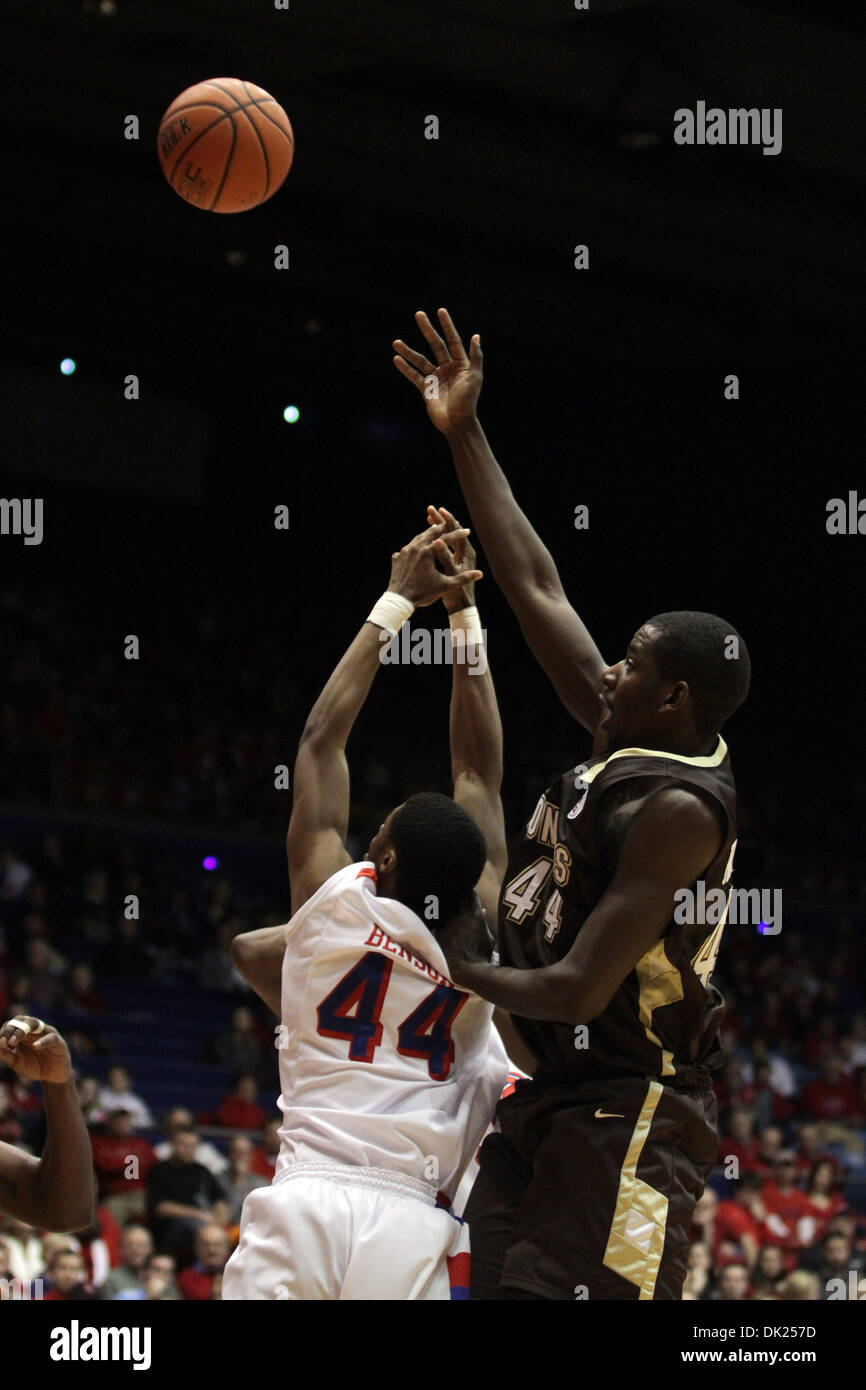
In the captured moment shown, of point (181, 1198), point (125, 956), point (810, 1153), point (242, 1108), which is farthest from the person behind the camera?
point (125, 956)

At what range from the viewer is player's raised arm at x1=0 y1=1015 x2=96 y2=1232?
2930 mm

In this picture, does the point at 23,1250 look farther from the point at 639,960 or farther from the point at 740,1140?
the point at 639,960

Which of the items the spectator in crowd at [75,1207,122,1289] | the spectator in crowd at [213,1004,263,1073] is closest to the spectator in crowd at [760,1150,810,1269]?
the spectator in crowd at [213,1004,263,1073]

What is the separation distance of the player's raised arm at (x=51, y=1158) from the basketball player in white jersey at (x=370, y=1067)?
0.53 metres

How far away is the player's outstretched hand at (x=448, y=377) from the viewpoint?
433 cm

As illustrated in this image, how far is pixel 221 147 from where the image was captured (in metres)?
5.60

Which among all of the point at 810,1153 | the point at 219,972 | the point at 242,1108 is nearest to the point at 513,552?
the point at 242,1108

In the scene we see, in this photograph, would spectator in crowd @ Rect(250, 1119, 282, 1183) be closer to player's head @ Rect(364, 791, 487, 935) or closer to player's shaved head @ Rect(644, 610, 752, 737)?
player's head @ Rect(364, 791, 487, 935)

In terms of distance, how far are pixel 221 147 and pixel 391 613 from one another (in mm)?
2285

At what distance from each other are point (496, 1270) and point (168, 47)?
33.8 ft

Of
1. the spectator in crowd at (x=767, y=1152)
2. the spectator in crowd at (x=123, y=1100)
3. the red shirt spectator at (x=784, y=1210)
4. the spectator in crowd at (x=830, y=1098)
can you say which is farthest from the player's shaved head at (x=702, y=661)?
the spectator in crowd at (x=830, y=1098)

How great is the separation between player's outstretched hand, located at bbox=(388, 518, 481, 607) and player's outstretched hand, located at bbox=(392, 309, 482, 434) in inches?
11.3

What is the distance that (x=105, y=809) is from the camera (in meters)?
15.5
